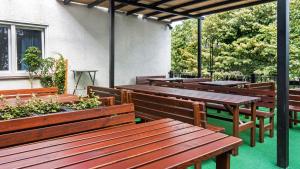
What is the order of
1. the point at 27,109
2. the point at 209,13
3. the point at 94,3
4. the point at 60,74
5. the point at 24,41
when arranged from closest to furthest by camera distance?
the point at 27,109
the point at 24,41
the point at 60,74
the point at 94,3
the point at 209,13

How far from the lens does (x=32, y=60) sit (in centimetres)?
633

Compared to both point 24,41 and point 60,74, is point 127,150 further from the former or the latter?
point 24,41

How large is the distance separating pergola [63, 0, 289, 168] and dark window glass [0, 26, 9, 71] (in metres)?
1.84

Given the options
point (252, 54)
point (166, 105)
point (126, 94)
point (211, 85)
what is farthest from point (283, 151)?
point (252, 54)

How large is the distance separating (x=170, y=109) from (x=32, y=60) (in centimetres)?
466

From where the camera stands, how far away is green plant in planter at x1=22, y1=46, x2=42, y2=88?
6268 mm

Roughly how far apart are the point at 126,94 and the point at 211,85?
258 centimetres

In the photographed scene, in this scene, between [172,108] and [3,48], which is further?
[3,48]

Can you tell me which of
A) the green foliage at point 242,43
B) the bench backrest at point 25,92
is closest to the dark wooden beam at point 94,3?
the bench backrest at point 25,92

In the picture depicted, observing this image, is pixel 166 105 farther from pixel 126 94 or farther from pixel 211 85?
pixel 211 85

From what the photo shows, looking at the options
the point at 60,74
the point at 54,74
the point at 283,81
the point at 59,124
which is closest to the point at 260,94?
the point at 283,81

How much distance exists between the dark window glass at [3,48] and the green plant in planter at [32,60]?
1.38 ft

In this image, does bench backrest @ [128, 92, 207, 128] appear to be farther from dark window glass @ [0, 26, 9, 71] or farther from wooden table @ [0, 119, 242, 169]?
dark window glass @ [0, 26, 9, 71]

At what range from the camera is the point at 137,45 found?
30.5ft
